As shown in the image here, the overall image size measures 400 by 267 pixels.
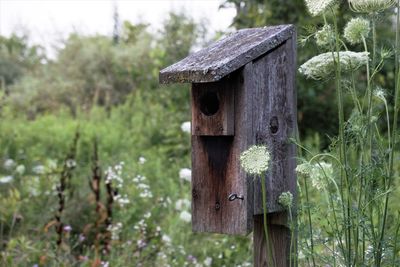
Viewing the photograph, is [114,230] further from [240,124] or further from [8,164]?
[240,124]

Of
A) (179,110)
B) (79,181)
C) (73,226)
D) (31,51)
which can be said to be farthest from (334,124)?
(31,51)

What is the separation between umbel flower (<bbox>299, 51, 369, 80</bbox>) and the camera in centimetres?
261

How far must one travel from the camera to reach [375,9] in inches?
96.9

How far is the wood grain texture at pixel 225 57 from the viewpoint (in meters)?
2.75

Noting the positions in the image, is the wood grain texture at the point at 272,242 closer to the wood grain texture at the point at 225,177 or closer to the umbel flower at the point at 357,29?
the wood grain texture at the point at 225,177

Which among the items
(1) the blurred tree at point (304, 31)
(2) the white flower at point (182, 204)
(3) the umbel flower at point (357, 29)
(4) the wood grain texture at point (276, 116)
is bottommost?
(2) the white flower at point (182, 204)

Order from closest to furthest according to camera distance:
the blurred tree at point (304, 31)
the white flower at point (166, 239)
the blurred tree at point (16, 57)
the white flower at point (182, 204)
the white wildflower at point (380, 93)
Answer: the white wildflower at point (380, 93), the white flower at point (166, 239), the white flower at point (182, 204), the blurred tree at point (304, 31), the blurred tree at point (16, 57)

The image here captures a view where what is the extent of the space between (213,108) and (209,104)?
3 centimetres

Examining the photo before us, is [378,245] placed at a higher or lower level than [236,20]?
lower

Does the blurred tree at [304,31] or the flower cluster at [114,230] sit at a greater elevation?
the blurred tree at [304,31]

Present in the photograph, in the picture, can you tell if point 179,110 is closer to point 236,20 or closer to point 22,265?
point 236,20

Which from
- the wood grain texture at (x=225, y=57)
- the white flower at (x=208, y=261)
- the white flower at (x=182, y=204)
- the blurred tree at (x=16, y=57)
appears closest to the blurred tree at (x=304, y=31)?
the white flower at (x=182, y=204)

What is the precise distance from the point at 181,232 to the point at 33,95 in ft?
34.5

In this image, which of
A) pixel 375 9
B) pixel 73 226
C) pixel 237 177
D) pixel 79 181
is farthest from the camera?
pixel 79 181
